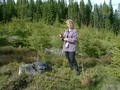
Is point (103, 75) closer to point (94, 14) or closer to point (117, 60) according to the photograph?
point (117, 60)

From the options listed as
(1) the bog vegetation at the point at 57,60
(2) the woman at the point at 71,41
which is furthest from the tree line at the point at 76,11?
(2) the woman at the point at 71,41

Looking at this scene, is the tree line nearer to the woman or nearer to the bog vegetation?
the bog vegetation

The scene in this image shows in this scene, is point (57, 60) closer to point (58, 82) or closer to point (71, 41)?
point (71, 41)

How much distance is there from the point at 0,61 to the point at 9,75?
76.6 inches

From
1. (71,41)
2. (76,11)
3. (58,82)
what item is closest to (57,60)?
(71,41)

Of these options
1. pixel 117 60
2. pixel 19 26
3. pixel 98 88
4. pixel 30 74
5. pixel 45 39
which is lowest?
pixel 98 88

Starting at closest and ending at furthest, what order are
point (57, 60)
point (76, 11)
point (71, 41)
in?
point (71, 41)
point (57, 60)
point (76, 11)

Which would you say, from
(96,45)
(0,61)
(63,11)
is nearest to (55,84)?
(0,61)

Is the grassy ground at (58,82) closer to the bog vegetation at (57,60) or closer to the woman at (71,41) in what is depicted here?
the bog vegetation at (57,60)

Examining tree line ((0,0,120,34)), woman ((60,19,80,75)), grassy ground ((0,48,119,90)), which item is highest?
tree line ((0,0,120,34))

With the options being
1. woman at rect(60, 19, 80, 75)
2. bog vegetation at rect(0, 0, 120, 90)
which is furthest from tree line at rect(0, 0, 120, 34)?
woman at rect(60, 19, 80, 75)

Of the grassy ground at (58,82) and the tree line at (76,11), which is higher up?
the tree line at (76,11)

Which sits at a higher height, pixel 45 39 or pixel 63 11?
pixel 63 11

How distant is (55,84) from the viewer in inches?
191
